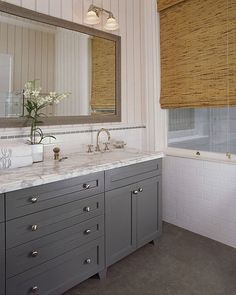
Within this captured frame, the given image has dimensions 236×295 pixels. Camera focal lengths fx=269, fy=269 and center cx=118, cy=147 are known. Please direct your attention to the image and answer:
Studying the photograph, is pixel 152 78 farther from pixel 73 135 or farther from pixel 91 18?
pixel 73 135

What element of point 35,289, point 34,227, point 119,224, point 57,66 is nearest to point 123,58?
point 57,66

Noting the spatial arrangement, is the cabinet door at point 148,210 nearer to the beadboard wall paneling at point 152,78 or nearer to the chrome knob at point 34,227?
the beadboard wall paneling at point 152,78

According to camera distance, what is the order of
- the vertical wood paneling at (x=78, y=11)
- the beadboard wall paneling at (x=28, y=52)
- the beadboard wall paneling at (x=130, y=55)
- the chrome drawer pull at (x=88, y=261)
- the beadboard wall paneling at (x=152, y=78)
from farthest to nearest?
1. the beadboard wall paneling at (x=152, y=78)
2. the beadboard wall paneling at (x=130, y=55)
3. the vertical wood paneling at (x=78, y=11)
4. the beadboard wall paneling at (x=28, y=52)
5. the chrome drawer pull at (x=88, y=261)

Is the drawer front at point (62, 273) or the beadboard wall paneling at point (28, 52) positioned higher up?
the beadboard wall paneling at point (28, 52)

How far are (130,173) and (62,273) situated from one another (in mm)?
868

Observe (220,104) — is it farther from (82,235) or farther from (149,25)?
(82,235)

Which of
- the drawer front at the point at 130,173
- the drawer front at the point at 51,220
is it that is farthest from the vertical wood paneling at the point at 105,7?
the drawer front at the point at 51,220

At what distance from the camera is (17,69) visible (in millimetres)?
2027

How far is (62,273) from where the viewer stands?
1.72m

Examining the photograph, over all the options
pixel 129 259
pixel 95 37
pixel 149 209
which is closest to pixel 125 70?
pixel 95 37

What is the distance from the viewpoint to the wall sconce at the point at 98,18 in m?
2.42

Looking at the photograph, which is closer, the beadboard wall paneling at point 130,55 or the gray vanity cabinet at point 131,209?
the gray vanity cabinet at point 131,209

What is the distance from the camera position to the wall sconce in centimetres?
242

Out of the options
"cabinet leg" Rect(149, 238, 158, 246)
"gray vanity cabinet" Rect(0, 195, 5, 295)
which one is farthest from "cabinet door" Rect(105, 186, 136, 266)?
"gray vanity cabinet" Rect(0, 195, 5, 295)
